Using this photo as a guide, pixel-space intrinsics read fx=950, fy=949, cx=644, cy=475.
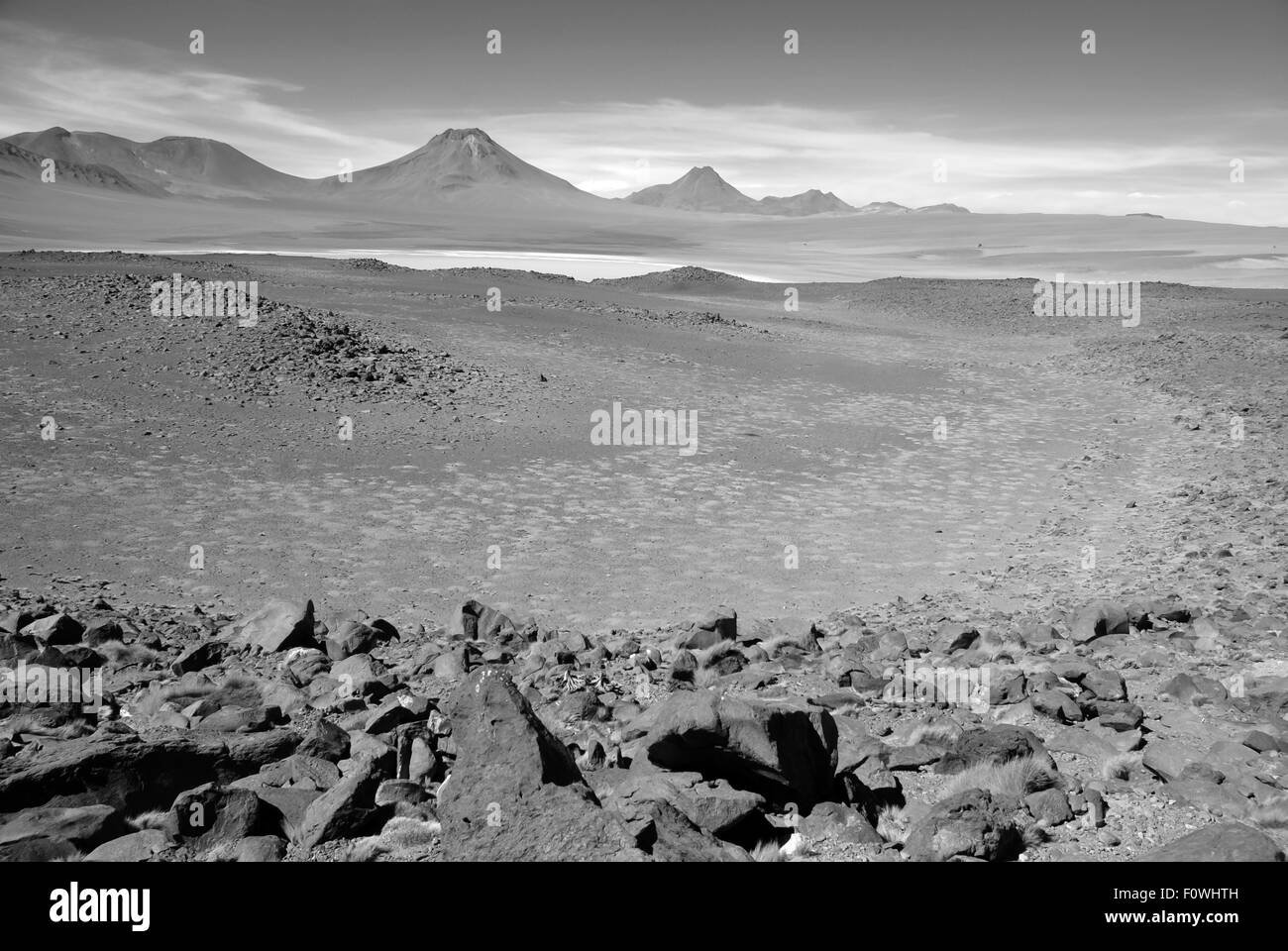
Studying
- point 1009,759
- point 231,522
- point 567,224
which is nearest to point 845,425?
point 231,522

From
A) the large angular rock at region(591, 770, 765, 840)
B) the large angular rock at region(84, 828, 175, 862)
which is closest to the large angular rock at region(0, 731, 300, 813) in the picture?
the large angular rock at region(84, 828, 175, 862)

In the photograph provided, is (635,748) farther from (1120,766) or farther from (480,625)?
(480,625)

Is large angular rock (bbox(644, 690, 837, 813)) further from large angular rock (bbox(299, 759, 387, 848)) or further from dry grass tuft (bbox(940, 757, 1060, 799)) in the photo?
large angular rock (bbox(299, 759, 387, 848))

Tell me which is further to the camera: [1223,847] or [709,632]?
[709,632]

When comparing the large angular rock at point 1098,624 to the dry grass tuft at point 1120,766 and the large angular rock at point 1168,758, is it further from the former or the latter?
the dry grass tuft at point 1120,766

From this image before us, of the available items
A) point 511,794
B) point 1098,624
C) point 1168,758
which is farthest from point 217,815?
point 1098,624

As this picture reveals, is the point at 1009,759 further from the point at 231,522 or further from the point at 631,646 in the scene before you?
the point at 231,522
